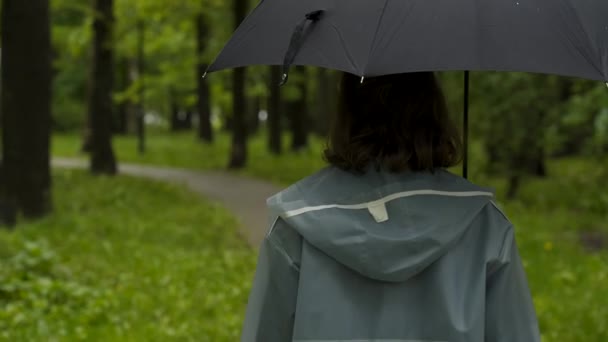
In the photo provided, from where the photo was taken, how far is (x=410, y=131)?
2.25 metres

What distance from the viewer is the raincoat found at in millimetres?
2115

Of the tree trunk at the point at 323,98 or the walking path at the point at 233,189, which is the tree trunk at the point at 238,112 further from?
the tree trunk at the point at 323,98

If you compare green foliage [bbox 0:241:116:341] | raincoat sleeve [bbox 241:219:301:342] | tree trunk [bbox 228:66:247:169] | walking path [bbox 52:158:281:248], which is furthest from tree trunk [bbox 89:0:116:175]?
raincoat sleeve [bbox 241:219:301:342]

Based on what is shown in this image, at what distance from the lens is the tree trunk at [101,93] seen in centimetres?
1819

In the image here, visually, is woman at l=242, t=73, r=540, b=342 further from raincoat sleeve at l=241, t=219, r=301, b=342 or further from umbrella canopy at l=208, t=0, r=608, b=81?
umbrella canopy at l=208, t=0, r=608, b=81

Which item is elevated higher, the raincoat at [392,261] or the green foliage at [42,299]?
the raincoat at [392,261]

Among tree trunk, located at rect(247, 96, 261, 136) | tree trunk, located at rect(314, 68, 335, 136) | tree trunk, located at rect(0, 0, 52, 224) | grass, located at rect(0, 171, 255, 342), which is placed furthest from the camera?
tree trunk, located at rect(247, 96, 261, 136)

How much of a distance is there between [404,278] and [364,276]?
0.10 m

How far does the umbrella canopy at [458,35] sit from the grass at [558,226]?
1.46 meters

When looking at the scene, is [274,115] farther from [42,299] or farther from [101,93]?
[42,299]

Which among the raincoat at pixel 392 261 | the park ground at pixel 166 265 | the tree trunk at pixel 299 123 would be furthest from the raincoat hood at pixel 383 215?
the tree trunk at pixel 299 123

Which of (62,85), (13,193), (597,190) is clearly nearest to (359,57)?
(13,193)

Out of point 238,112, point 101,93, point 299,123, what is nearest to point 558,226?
point 101,93

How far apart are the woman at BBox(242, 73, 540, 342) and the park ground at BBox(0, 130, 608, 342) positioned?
158cm
